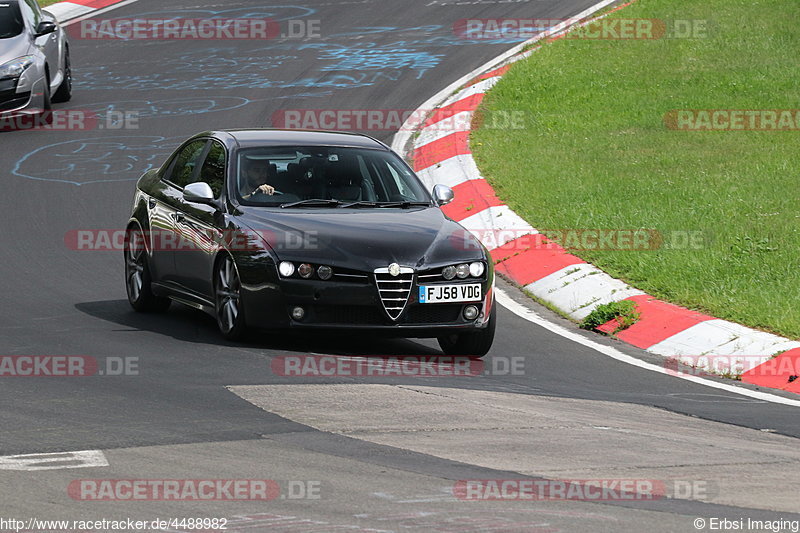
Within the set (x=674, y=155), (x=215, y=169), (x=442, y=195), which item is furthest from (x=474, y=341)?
(x=674, y=155)

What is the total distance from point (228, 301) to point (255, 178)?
114cm

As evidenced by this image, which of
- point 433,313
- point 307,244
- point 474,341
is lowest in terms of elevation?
point 474,341

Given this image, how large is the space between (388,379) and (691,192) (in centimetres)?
656

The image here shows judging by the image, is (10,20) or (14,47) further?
(10,20)

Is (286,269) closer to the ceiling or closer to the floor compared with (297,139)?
closer to the floor

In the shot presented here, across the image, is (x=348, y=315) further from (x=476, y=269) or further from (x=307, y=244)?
(x=476, y=269)

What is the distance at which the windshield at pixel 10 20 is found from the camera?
64.0 feet

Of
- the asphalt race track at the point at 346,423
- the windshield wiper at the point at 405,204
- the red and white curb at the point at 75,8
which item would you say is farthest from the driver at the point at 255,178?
the red and white curb at the point at 75,8

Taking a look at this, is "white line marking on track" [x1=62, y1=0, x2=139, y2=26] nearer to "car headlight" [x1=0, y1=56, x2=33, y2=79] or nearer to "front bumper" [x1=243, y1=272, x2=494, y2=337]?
"car headlight" [x1=0, y1=56, x2=33, y2=79]

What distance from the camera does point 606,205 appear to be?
1438 cm

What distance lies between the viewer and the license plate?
991 centimetres

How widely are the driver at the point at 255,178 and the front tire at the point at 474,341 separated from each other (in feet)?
5.63

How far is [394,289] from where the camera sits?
32.2 feet

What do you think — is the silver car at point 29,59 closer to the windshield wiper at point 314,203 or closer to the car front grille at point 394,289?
the windshield wiper at point 314,203
